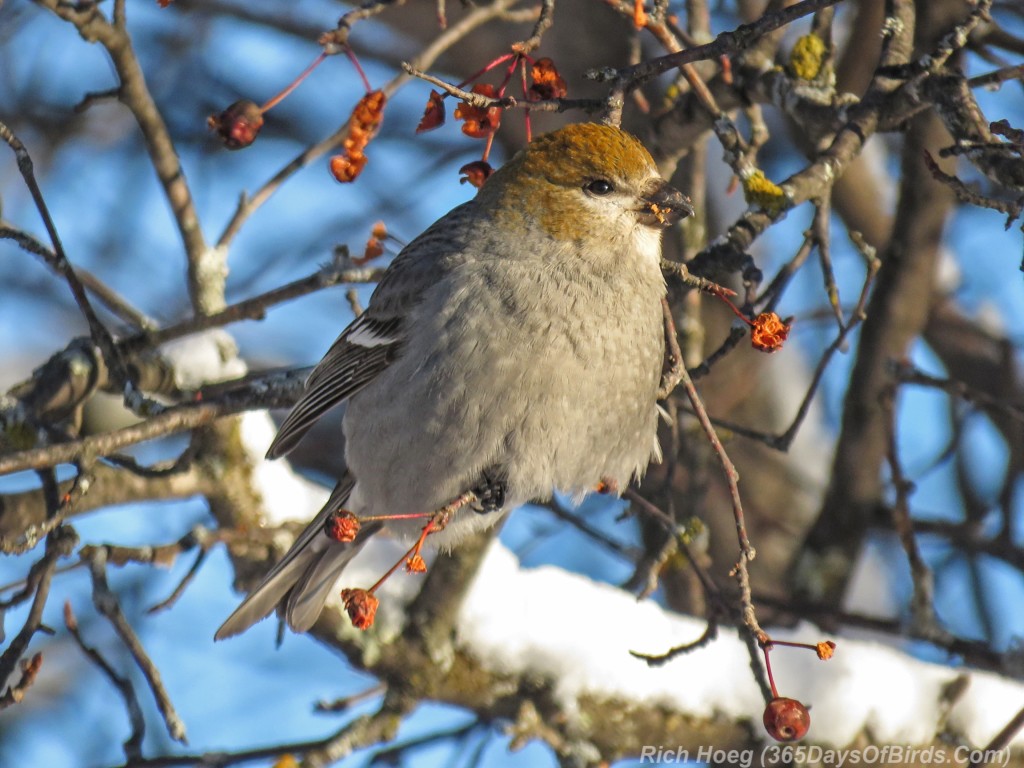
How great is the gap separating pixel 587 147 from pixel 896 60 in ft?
3.00

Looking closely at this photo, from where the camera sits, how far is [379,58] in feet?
20.6

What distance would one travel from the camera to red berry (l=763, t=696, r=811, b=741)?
99.7 inches

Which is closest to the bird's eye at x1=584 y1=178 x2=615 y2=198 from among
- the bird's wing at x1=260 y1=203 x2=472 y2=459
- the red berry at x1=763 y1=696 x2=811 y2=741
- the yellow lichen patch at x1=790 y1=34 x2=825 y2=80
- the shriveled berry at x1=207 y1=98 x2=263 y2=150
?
the bird's wing at x1=260 y1=203 x2=472 y2=459

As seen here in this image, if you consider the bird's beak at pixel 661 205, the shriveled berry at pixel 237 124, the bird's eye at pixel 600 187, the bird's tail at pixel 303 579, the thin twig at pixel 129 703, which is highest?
the shriveled berry at pixel 237 124

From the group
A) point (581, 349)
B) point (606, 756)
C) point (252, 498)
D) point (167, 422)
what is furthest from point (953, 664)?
point (167, 422)

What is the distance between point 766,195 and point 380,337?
1.29 meters

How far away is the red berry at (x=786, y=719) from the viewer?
8.31ft

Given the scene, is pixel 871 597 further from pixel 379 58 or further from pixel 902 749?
pixel 379 58

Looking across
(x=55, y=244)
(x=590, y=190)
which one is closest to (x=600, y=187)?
(x=590, y=190)

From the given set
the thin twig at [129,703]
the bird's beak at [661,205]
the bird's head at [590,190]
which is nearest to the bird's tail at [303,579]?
the thin twig at [129,703]

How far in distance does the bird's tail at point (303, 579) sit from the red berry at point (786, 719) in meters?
1.66

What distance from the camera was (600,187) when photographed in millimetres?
3447

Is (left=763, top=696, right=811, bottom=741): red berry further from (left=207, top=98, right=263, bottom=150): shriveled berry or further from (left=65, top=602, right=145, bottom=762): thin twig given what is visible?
(left=207, top=98, right=263, bottom=150): shriveled berry

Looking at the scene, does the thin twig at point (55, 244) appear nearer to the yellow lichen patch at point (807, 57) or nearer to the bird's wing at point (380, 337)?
the bird's wing at point (380, 337)
